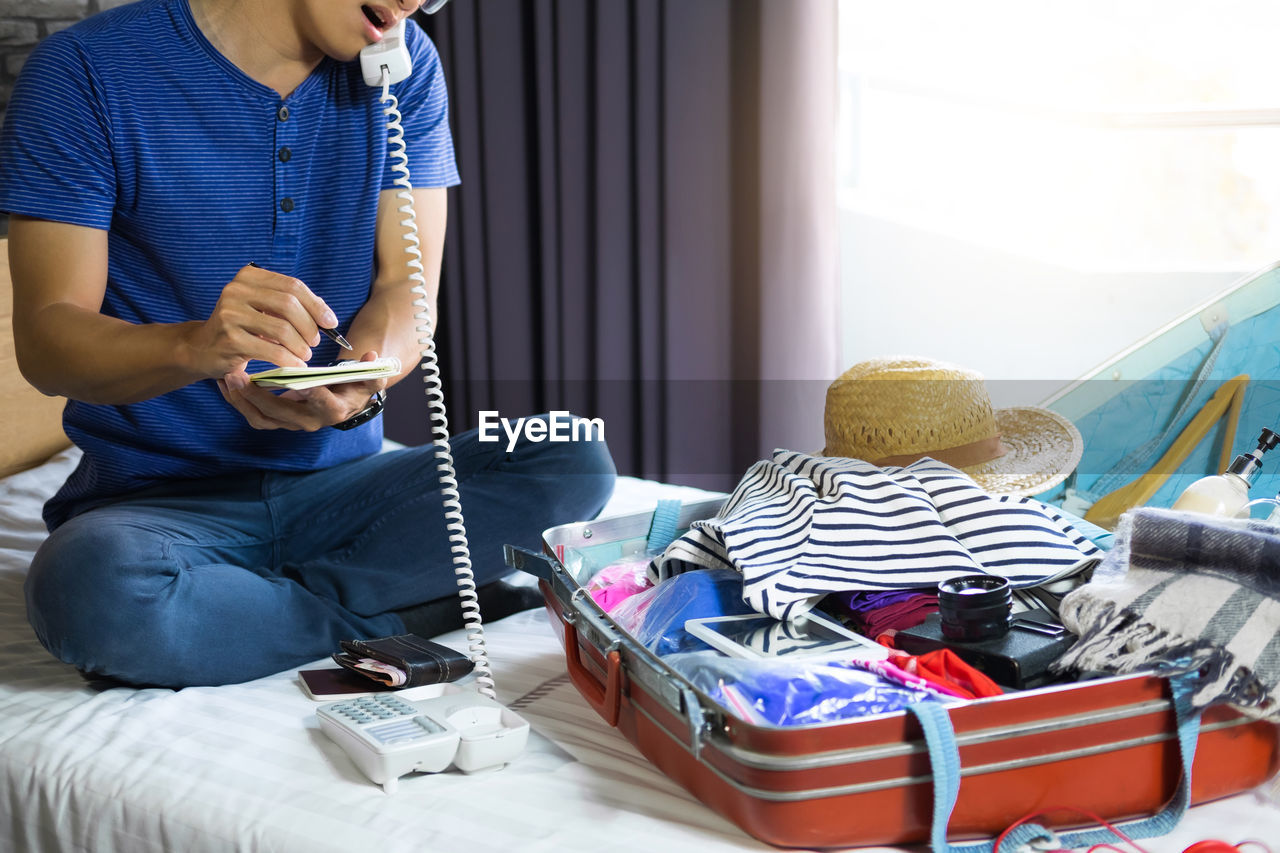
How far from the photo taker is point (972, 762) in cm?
74

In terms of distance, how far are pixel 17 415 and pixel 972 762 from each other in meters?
1.72

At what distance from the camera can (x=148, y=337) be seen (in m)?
1.11

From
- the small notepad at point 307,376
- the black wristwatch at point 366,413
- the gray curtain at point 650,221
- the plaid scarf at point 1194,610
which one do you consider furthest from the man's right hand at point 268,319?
the gray curtain at point 650,221

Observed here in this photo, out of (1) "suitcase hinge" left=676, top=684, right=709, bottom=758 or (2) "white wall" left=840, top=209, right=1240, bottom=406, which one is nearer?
(1) "suitcase hinge" left=676, top=684, right=709, bottom=758

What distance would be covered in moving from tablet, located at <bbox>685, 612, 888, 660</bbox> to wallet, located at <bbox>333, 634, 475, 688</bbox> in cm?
30

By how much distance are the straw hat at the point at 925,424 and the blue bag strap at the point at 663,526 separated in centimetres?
21

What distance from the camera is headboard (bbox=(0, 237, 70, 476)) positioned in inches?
72.4

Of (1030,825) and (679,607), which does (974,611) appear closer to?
(1030,825)

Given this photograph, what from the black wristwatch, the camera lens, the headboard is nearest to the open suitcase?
the camera lens

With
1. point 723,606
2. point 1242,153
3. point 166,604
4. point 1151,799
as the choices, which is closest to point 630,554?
point 723,606

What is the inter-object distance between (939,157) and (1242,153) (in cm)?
79

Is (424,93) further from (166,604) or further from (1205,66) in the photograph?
(1205,66)

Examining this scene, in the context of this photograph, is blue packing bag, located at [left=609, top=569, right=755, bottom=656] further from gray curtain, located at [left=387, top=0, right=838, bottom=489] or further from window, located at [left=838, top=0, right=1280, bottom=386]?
window, located at [left=838, top=0, right=1280, bottom=386]

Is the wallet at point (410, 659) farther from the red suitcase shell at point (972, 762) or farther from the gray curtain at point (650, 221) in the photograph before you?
the gray curtain at point (650, 221)
